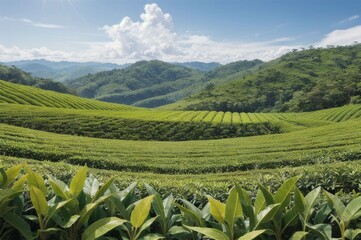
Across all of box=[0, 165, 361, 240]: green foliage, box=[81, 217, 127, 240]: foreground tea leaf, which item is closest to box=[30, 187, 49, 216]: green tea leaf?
box=[0, 165, 361, 240]: green foliage

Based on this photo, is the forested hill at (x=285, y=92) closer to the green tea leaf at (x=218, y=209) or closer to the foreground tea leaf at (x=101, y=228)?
the green tea leaf at (x=218, y=209)

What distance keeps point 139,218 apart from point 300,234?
1856 millimetres

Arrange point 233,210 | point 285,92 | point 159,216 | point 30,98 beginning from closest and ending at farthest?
point 233,210 < point 159,216 < point 30,98 < point 285,92

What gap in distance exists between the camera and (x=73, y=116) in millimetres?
42156

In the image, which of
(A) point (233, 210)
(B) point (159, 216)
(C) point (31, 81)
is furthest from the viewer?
(C) point (31, 81)

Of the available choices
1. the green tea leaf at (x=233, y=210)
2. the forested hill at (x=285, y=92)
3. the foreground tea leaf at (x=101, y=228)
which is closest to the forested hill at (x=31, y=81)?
the forested hill at (x=285, y=92)

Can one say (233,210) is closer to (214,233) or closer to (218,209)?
(218,209)

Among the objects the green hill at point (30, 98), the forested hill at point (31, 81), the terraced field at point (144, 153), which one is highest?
the forested hill at point (31, 81)

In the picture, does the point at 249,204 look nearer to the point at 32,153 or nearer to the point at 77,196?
the point at 77,196

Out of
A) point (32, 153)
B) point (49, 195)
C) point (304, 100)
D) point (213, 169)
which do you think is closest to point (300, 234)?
point (49, 195)

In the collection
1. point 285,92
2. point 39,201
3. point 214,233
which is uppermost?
point 39,201

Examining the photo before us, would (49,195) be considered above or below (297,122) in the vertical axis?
above

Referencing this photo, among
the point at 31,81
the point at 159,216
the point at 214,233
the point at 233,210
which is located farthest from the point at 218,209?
the point at 31,81

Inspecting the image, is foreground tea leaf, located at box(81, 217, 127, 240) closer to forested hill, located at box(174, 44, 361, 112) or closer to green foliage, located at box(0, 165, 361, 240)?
green foliage, located at box(0, 165, 361, 240)
